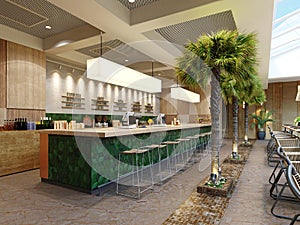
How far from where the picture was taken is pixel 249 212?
279 cm

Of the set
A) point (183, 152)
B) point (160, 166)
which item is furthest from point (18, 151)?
→ point (183, 152)

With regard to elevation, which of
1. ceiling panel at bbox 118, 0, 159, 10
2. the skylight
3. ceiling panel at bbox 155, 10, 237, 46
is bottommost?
ceiling panel at bbox 155, 10, 237, 46

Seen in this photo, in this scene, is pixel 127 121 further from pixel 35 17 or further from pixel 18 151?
pixel 35 17

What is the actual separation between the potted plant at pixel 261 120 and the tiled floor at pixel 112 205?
29.0 feet

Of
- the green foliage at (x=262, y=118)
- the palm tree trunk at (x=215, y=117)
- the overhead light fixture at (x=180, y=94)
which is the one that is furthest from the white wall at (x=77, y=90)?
the green foliage at (x=262, y=118)

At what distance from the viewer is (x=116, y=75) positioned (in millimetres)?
4730

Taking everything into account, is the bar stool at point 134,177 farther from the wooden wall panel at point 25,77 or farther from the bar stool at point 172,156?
the wooden wall panel at point 25,77

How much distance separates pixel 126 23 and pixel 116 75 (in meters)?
1.09

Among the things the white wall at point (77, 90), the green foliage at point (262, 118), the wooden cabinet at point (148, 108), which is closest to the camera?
the white wall at point (77, 90)

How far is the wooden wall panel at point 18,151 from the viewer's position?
4.61 metres

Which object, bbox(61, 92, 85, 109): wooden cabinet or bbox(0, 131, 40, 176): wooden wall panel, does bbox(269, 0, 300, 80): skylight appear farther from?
bbox(0, 131, 40, 176): wooden wall panel

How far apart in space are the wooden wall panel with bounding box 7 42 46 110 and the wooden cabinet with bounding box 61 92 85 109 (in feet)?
4.22

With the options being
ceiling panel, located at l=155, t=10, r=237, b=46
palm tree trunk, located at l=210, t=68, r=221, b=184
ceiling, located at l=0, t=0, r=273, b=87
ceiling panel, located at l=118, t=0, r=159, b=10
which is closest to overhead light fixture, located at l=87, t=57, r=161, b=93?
ceiling, located at l=0, t=0, r=273, b=87

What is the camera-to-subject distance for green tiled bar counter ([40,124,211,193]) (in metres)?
3.39
